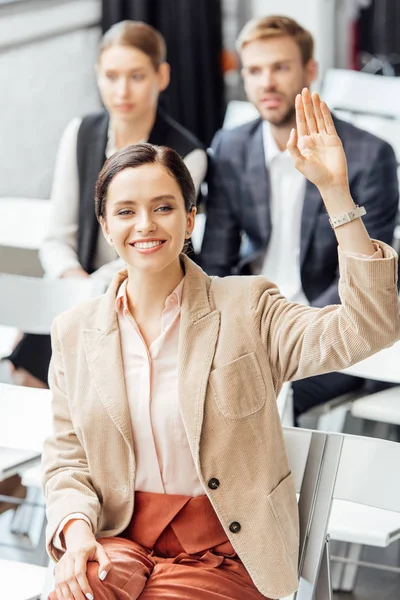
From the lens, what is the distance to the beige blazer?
165 cm

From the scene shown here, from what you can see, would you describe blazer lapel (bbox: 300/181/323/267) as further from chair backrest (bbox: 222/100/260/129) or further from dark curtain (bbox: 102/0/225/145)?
dark curtain (bbox: 102/0/225/145)

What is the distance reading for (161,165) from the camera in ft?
5.60

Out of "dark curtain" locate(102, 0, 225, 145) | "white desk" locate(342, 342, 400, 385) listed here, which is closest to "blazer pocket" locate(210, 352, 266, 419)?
"white desk" locate(342, 342, 400, 385)

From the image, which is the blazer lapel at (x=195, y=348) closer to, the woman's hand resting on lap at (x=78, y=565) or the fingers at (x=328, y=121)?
the woman's hand resting on lap at (x=78, y=565)

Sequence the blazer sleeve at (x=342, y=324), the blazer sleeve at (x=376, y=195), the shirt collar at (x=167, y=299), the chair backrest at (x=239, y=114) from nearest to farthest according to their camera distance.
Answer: the blazer sleeve at (x=342, y=324) → the shirt collar at (x=167, y=299) → the blazer sleeve at (x=376, y=195) → the chair backrest at (x=239, y=114)

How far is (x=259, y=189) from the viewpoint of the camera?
305cm

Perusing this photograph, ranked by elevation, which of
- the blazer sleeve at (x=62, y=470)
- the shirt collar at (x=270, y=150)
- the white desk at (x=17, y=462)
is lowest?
the white desk at (x=17, y=462)

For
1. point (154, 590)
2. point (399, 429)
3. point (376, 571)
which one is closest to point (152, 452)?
point (154, 590)

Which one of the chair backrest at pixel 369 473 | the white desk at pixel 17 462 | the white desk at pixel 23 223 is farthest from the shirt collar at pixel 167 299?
the white desk at pixel 23 223

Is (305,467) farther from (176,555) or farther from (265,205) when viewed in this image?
(265,205)

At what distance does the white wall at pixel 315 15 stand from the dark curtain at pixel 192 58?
0.93ft

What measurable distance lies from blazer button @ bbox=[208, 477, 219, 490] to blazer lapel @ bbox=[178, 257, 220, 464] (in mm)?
44

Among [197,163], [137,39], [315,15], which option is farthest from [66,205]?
[315,15]

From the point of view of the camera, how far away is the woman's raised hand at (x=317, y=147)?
1540 mm
